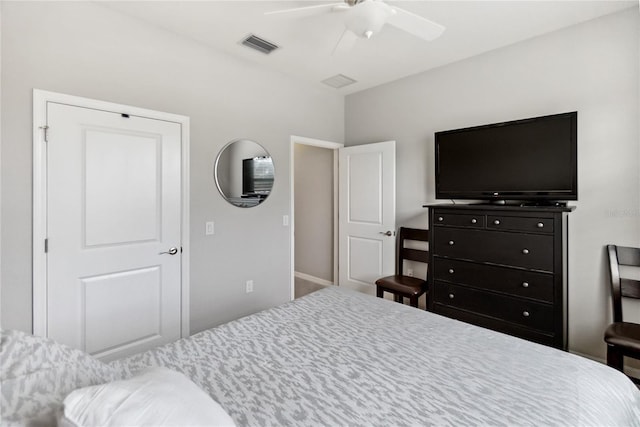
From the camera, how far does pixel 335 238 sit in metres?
4.32

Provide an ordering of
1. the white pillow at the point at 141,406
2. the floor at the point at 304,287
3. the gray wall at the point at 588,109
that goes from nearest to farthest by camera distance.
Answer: the white pillow at the point at 141,406 < the gray wall at the point at 588,109 < the floor at the point at 304,287

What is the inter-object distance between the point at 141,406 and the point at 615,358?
8.79ft

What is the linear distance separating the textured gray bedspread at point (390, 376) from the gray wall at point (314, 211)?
2.92 m

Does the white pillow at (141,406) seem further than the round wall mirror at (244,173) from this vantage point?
No

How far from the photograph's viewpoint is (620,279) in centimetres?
226

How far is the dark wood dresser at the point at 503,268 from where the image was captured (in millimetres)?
2211

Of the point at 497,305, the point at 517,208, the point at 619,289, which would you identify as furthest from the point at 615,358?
the point at 517,208

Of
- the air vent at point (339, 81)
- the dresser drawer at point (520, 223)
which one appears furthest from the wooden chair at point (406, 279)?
the air vent at point (339, 81)

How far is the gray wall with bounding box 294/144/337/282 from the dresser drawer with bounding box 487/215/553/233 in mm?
2370

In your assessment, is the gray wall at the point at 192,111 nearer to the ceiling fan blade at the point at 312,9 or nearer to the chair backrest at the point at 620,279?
the ceiling fan blade at the point at 312,9

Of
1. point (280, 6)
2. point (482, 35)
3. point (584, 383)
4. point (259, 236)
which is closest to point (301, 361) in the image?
point (584, 383)

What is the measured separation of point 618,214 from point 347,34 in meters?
2.45

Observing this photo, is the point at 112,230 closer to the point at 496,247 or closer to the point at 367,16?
the point at 367,16

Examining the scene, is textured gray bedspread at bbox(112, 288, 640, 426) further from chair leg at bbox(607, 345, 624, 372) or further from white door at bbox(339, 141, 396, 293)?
white door at bbox(339, 141, 396, 293)
